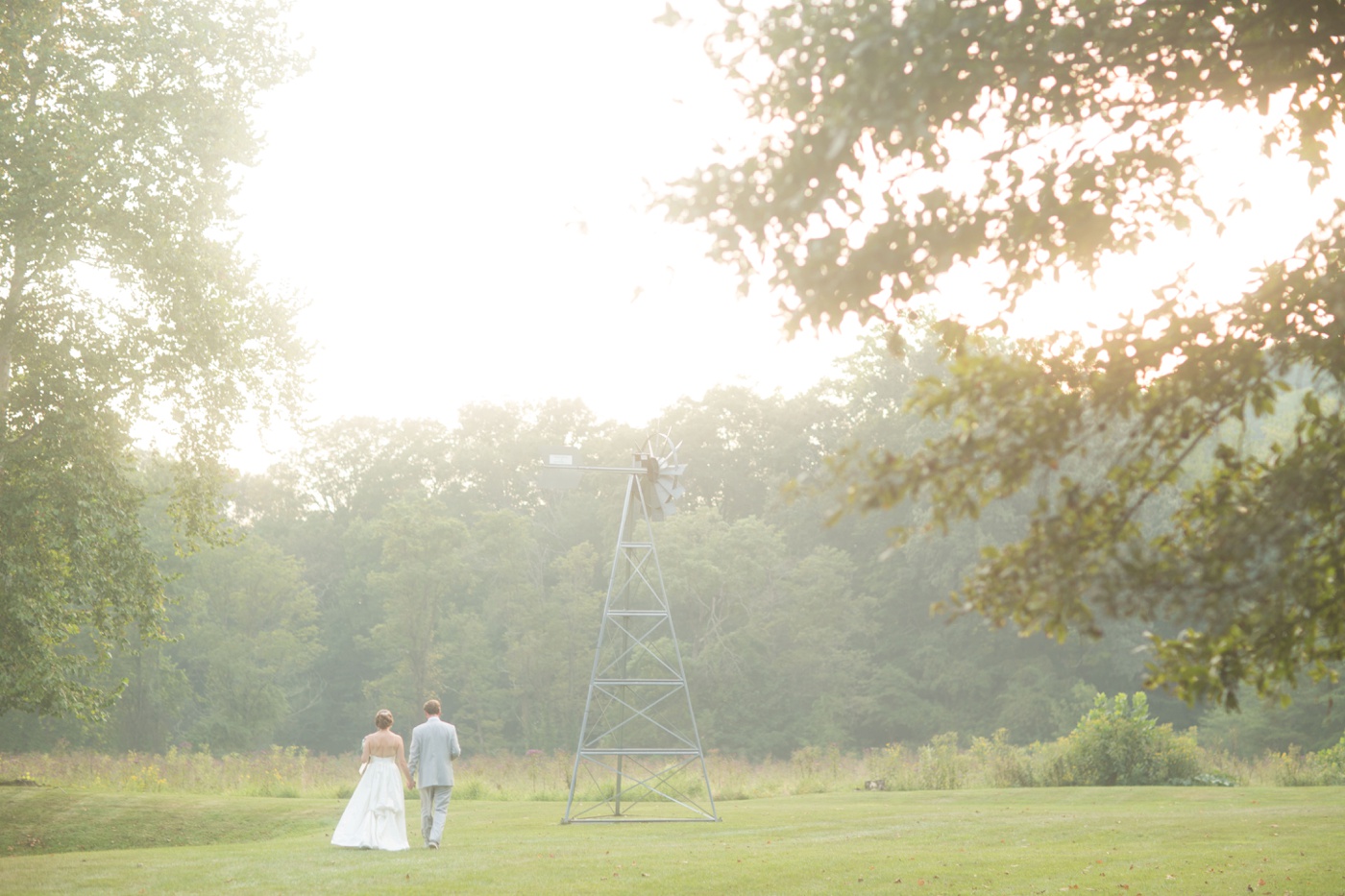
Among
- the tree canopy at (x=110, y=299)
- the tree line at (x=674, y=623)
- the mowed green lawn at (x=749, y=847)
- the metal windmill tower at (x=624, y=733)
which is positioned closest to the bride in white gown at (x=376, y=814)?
the mowed green lawn at (x=749, y=847)

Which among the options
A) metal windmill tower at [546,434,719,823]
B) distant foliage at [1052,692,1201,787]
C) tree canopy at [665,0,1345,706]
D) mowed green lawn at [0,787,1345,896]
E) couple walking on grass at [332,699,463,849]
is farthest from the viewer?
distant foliage at [1052,692,1201,787]

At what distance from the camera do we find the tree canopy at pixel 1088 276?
489 centimetres

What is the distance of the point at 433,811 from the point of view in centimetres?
1421

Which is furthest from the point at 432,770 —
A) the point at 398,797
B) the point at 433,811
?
the point at 398,797

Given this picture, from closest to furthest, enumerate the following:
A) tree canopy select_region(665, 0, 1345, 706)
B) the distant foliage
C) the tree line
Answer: tree canopy select_region(665, 0, 1345, 706), the distant foliage, the tree line

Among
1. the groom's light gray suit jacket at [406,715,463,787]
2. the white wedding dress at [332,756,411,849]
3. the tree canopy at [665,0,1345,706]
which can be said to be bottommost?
the white wedding dress at [332,756,411,849]

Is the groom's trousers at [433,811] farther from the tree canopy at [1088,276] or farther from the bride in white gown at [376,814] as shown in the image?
the tree canopy at [1088,276]

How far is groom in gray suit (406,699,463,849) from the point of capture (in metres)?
14.1

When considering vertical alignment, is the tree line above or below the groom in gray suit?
above

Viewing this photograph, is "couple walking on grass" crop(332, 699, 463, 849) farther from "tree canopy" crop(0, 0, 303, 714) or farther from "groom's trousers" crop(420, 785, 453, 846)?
"tree canopy" crop(0, 0, 303, 714)

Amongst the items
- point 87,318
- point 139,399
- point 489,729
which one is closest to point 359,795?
point 139,399

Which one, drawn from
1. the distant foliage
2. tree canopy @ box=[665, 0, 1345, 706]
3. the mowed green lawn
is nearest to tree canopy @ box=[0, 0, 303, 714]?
the mowed green lawn

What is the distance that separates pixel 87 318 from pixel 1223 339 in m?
14.2

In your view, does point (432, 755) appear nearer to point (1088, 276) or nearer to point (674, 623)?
point (1088, 276)
